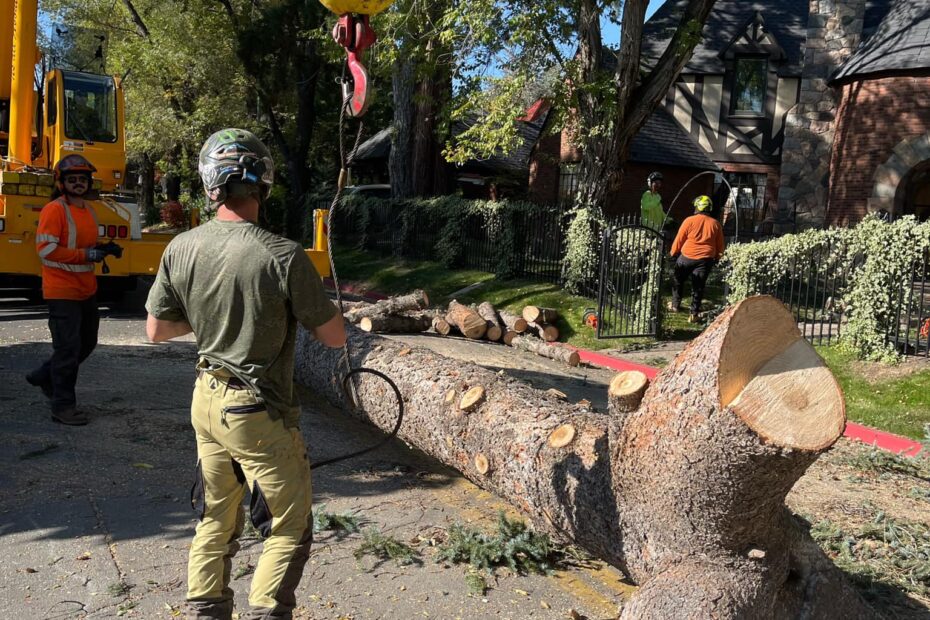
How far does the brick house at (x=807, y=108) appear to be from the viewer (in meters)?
17.3

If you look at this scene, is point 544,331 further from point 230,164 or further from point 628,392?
point 230,164

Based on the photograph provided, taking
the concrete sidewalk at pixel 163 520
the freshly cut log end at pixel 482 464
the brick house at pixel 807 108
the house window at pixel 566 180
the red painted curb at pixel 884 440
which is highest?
the brick house at pixel 807 108

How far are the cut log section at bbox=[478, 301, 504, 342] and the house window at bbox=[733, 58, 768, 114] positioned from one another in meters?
17.3

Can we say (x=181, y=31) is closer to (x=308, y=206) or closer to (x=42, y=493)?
(x=308, y=206)

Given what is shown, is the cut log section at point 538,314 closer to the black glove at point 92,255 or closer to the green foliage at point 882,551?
the black glove at point 92,255

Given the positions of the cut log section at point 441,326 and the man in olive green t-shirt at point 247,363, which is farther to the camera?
the cut log section at point 441,326

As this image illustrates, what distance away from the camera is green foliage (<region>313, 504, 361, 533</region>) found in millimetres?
4387

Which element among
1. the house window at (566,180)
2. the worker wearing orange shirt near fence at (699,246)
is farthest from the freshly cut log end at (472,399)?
the house window at (566,180)

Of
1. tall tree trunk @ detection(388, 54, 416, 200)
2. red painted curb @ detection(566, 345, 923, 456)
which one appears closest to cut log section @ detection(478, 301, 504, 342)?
red painted curb @ detection(566, 345, 923, 456)

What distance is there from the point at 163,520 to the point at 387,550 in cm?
129

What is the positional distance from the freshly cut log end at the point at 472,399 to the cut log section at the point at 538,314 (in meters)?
6.75

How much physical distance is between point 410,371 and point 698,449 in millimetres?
2837

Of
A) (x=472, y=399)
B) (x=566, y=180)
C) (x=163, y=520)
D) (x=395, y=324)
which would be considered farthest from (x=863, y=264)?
(x=566, y=180)

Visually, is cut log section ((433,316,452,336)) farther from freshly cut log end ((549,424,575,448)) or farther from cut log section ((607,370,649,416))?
cut log section ((607,370,649,416))
